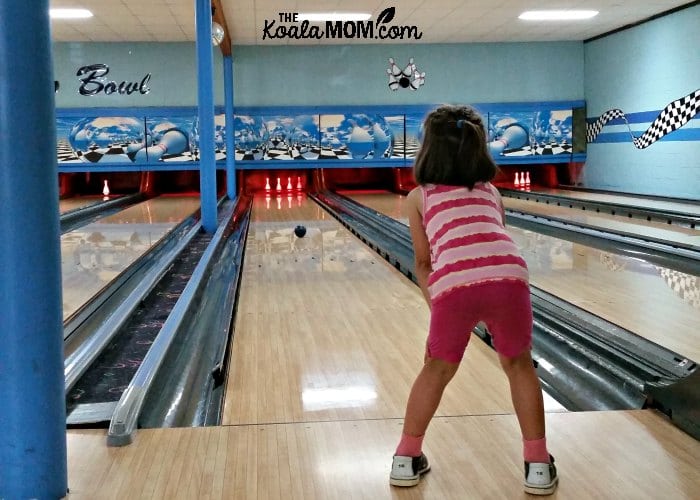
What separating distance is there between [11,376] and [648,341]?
2562 mm

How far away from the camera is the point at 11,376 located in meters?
1.81

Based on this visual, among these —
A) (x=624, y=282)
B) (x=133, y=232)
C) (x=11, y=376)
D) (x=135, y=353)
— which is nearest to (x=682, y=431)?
(x=11, y=376)

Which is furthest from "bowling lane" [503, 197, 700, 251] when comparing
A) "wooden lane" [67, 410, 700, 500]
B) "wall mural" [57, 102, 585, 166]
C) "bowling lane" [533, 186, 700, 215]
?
"wooden lane" [67, 410, 700, 500]

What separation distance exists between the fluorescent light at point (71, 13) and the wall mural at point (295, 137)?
8.13 ft

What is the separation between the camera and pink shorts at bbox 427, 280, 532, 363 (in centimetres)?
184

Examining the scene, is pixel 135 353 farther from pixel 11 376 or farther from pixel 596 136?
pixel 596 136

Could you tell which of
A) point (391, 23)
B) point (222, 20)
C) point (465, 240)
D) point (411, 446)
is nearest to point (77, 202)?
point (222, 20)

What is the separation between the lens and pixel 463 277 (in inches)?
72.9

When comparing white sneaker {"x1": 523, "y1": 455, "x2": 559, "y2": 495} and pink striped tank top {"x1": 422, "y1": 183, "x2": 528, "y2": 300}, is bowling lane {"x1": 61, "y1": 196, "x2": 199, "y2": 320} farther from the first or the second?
white sneaker {"x1": 523, "y1": 455, "x2": 559, "y2": 495}

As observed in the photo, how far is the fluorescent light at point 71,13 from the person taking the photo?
33.9 ft

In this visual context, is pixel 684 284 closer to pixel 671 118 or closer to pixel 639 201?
pixel 639 201

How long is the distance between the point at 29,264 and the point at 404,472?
104 centimetres

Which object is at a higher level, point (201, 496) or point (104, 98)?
point (104, 98)

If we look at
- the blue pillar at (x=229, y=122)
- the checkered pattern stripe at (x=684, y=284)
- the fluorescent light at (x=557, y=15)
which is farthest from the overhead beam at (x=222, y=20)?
the checkered pattern stripe at (x=684, y=284)
